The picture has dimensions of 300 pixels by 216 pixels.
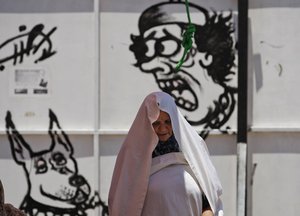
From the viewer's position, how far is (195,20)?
566 cm

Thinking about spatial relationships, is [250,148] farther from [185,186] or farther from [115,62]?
[185,186]

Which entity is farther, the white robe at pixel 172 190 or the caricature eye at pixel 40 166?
the caricature eye at pixel 40 166

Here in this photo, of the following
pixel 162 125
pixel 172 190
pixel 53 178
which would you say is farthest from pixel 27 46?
pixel 172 190

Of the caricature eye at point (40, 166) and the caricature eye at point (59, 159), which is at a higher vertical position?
the caricature eye at point (59, 159)

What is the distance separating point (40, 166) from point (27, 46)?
0.97 meters

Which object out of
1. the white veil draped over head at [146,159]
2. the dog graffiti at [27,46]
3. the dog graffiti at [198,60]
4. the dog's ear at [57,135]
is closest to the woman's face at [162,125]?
the white veil draped over head at [146,159]

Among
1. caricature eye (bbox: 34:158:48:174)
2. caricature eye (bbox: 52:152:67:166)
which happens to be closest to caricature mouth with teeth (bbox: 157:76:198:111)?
caricature eye (bbox: 52:152:67:166)

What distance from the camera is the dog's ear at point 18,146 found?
5.71m

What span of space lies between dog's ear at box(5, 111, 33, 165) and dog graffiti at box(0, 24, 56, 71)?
454 mm

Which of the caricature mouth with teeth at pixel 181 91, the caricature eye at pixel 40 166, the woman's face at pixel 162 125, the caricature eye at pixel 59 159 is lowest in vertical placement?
the caricature eye at pixel 40 166

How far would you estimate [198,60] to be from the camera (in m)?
5.66

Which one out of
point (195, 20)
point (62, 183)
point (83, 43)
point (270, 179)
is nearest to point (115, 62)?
point (83, 43)

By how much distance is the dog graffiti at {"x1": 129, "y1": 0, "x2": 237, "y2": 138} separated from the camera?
223 inches

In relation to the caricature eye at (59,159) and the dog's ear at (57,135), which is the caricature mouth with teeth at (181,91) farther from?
the caricature eye at (59,159)
